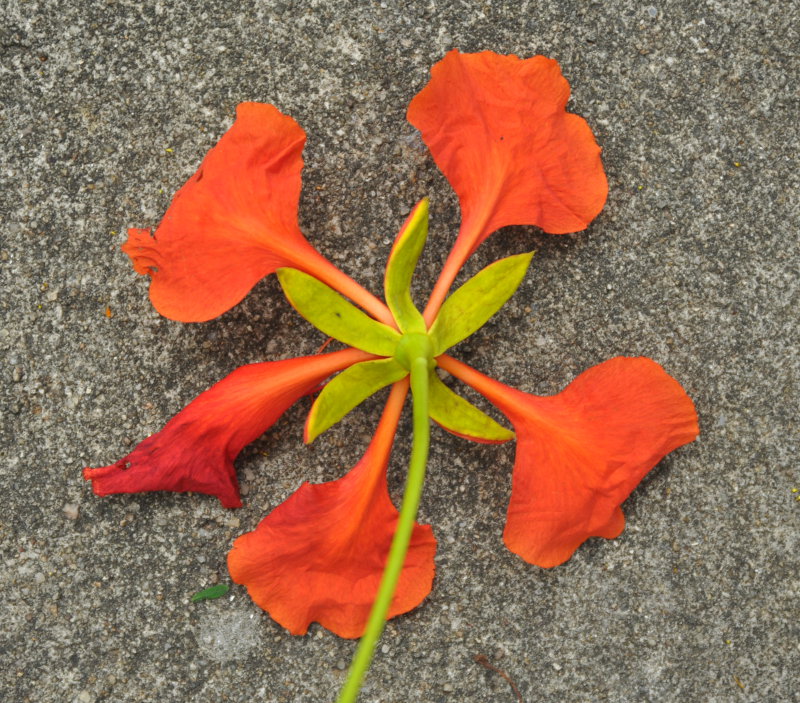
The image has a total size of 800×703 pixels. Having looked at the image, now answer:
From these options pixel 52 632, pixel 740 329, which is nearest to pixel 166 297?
pixel 52 632

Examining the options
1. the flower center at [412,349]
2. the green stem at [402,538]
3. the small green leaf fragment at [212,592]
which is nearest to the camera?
the green stem at [402,538]

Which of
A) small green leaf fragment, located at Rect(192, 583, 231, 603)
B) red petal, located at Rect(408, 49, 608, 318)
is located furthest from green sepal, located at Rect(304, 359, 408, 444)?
small green leaf fragment, located at Rect(192, 583, 231, 603)

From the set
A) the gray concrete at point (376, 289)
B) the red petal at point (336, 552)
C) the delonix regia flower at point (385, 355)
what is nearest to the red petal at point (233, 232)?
the delonix regia flower at point (385, 355)

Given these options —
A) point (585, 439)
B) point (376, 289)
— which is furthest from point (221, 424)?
point (585, 439)

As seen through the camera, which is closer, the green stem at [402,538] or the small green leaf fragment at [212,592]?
the green stem at [402,538]

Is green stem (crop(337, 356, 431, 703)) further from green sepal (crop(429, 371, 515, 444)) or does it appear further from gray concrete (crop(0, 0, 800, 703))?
gray concrete (crop(0, 0, 800, 703))

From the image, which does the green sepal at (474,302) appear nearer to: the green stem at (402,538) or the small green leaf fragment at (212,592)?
the green stem at (402,538)
